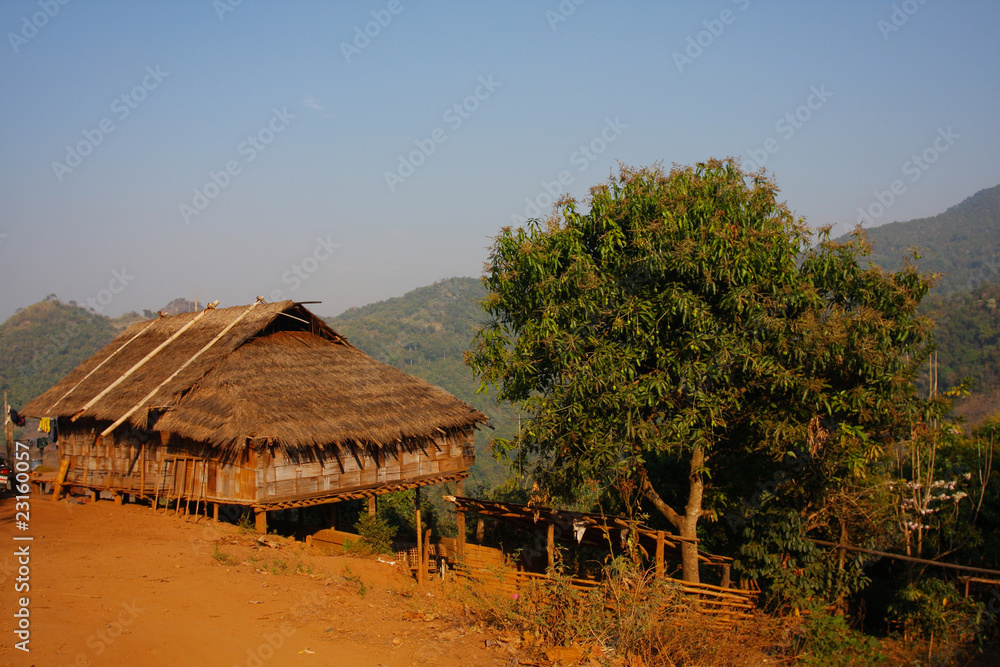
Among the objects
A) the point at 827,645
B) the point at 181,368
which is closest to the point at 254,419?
the point at 181,368

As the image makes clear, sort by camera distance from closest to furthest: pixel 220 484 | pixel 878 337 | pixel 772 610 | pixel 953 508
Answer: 1. pixel 878 337
2. pixel 772 610
3. pixel 953 508
4. pixel 220 484

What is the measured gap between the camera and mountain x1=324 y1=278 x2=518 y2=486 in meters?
48.1

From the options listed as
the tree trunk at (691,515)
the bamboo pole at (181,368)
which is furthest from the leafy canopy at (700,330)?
the bamboo pole at (181,368)

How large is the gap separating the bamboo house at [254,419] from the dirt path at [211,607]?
4.68 feet

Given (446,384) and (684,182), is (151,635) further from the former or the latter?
(446,384)

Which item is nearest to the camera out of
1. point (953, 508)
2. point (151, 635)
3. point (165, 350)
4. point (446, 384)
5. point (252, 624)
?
point (151, 635)

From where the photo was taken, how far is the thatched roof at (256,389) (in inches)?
502

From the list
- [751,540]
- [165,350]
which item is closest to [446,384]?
[165,350]

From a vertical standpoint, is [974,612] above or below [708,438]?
below

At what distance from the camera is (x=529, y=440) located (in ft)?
30.7

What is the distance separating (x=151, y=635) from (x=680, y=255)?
751 cm

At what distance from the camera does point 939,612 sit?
9.25 metres

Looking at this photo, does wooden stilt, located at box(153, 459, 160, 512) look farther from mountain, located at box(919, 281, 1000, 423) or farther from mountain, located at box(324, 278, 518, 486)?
mountain, located at box(919, 281, 1000, 423)

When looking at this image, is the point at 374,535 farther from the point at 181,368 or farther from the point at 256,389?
the point at 181,368
